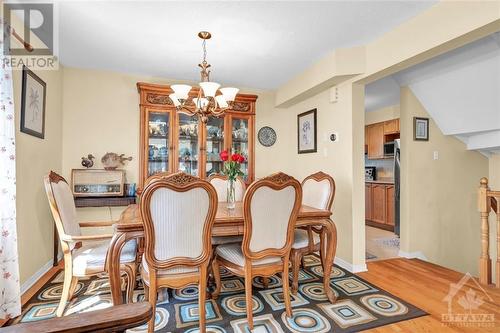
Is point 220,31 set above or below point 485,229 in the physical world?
above

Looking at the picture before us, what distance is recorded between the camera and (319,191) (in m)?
2.60

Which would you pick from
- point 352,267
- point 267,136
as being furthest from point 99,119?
point 352,267

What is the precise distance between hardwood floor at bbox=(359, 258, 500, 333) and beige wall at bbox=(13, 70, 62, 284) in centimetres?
292

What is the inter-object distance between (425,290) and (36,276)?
3.62m

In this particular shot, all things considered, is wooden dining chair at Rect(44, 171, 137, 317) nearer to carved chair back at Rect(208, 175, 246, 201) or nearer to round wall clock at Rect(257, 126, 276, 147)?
carved chair back at Rect(208, 175, 246, 201)

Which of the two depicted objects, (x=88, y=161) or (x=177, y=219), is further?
(x=88, y=161)

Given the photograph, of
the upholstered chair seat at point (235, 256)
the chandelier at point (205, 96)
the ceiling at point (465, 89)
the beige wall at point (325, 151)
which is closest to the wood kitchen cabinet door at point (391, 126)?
the ceiling at point (465, 89)

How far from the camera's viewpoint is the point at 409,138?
343 centimetres

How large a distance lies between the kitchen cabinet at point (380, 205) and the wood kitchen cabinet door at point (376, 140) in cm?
64

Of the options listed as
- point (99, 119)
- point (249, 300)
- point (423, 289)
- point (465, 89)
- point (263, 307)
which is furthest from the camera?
point (99, 119)

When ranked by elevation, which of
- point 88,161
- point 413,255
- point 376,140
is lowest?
point 413,255

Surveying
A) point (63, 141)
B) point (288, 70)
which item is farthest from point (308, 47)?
point (63, 141)

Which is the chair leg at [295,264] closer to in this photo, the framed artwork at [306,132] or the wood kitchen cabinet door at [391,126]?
the framed artwork at [306,132]

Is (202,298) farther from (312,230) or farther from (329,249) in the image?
(312,230)
